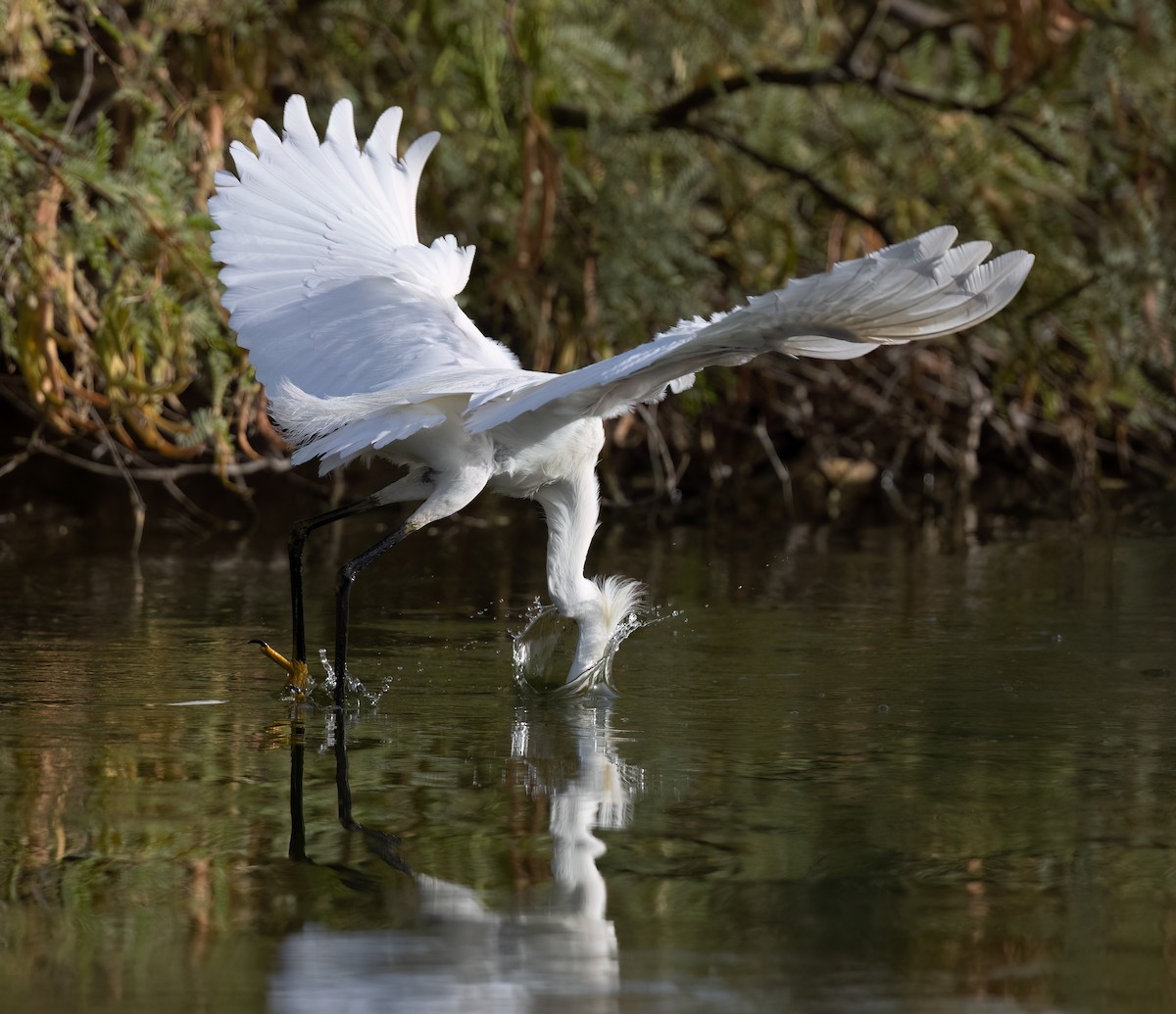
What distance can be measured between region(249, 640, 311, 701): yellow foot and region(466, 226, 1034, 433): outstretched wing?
34.6 inches

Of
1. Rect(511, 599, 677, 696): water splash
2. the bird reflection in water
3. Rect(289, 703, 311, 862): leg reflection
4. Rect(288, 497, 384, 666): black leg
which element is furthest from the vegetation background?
the bird reflection in water

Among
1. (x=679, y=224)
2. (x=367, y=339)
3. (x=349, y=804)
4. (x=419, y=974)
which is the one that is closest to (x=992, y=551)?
(x=679, y=224)

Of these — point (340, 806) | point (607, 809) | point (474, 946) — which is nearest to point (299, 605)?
point (340, 806)

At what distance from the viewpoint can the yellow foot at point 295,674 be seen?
4.79m

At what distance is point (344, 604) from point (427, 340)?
2.44ft

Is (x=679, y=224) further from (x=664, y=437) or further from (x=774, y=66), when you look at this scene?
(x=664, y=437)

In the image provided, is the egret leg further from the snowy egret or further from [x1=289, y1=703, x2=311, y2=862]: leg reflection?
[x1=289, y1=703, x2=311, y2=862]: leg reflection

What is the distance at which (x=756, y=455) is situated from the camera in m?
10.4

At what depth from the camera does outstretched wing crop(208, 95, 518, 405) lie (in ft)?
16.4

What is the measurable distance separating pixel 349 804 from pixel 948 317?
153 cm

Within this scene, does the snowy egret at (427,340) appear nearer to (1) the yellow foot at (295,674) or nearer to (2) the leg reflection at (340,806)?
(1) the yellow foot at (295,674)

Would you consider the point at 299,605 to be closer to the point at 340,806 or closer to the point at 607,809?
the point at 340,806

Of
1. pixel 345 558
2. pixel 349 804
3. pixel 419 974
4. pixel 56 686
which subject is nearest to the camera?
pixel 419 974

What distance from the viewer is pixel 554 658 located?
496cm
